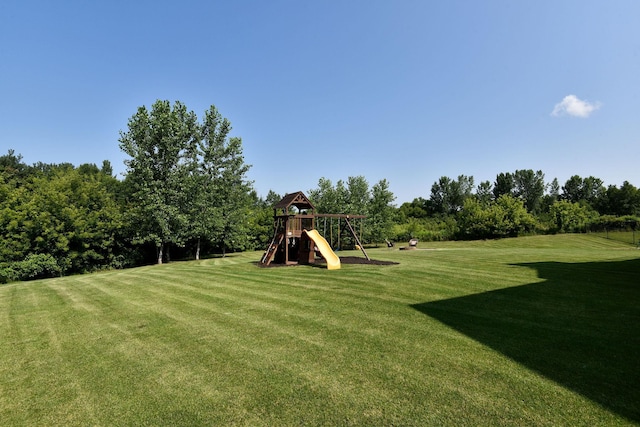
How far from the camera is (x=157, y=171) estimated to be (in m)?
24.5

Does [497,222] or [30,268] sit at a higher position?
[497,222]

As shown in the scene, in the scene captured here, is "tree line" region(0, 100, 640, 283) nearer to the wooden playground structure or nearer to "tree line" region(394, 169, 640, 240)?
the wooden playground structure

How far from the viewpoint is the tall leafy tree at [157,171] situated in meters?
23.3

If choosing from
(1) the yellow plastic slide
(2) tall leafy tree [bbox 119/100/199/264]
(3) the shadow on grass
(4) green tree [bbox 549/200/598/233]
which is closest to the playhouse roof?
(1) the yellow plastic slide

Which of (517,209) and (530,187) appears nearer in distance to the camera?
(517,209)

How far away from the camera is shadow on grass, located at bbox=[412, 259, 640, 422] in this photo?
4.03 metres

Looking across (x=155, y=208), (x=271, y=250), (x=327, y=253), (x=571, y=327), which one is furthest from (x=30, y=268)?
(x=571, y=327)

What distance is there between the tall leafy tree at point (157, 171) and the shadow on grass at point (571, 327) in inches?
825

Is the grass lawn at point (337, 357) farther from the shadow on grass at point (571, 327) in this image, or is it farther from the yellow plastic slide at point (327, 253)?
the yellow plastic slide at point (327, 253)

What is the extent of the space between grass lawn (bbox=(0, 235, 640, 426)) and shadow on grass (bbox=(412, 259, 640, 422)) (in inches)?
1.2

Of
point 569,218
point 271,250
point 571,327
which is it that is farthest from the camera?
point 569,218

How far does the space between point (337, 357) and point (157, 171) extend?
78.2 ft

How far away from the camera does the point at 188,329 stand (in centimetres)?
662

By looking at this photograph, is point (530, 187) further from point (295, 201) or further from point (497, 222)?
point (295, 201)
